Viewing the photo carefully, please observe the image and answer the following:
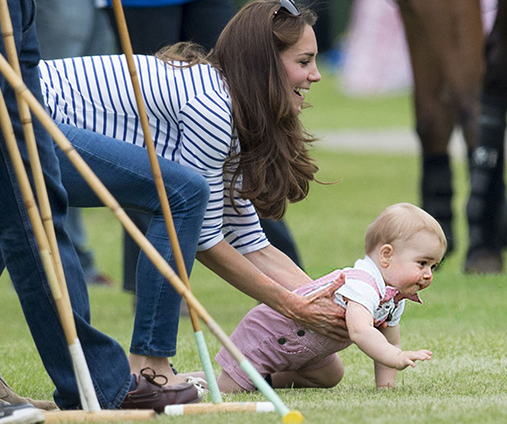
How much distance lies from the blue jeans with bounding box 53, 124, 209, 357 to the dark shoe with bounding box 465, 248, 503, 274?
332 cm

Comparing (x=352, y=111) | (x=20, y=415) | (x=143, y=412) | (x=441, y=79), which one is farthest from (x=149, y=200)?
(x=352, y=111)

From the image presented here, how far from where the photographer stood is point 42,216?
2830mm

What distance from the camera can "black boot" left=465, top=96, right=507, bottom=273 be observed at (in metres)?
6.40

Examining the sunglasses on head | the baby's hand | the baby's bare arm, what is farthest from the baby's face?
the sunglasses on head

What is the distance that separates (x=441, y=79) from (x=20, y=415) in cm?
455

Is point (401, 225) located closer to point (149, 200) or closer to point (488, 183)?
point (149, 200)

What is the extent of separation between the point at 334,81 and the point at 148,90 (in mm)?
32203

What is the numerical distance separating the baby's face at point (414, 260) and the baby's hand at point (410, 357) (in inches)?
12.3

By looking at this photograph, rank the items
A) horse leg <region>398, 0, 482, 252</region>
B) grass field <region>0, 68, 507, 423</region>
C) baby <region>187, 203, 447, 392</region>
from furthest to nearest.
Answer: horse leg <region>398, 0, 482, 252</region> → baby <region>187, 203, 447, 392</region> → grass field <region>0, 68, 507, 423</region>

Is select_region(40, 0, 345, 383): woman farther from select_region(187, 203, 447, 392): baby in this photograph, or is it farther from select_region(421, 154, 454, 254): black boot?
select_region(421, 154, 454, 254): black boot

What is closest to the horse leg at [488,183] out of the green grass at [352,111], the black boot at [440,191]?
the black boot at [440,191]

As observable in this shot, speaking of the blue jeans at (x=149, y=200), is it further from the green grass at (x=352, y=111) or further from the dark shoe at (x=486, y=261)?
the green grass at (x=352, y=111)

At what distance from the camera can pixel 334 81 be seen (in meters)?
35.4

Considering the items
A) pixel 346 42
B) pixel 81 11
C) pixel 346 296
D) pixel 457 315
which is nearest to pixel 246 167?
pixel 346 296
